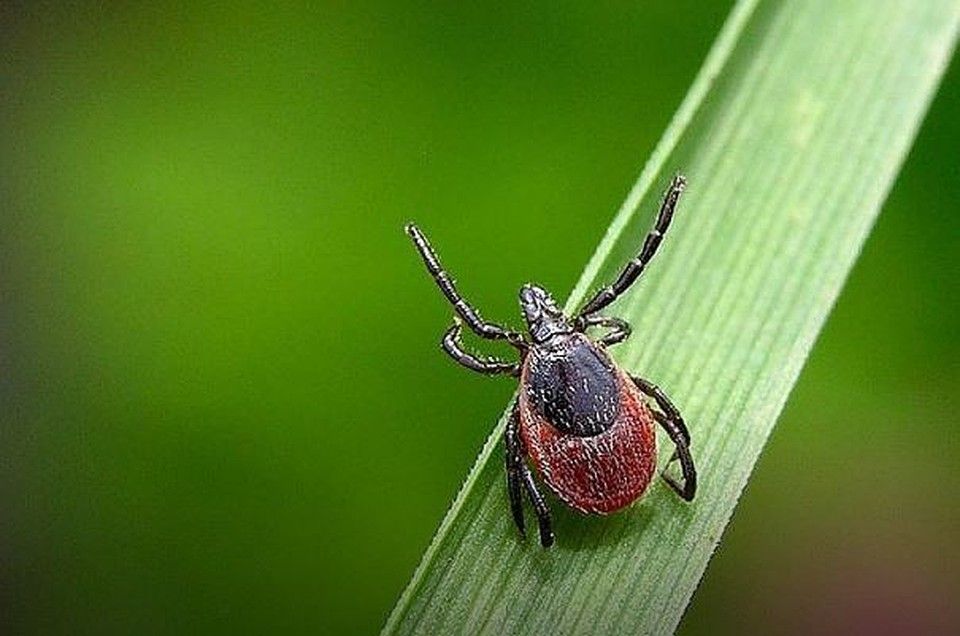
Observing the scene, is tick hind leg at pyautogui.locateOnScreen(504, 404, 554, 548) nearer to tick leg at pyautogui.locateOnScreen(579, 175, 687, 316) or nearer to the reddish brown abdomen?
the reddish brown abdomen

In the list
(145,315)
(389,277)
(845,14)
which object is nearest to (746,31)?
(845,14)

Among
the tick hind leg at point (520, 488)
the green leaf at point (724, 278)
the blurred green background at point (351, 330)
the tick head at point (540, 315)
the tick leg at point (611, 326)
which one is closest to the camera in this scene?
Result: the green leaf at point (724, 278)

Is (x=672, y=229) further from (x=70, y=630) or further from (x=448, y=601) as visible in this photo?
(x=70, y=630)

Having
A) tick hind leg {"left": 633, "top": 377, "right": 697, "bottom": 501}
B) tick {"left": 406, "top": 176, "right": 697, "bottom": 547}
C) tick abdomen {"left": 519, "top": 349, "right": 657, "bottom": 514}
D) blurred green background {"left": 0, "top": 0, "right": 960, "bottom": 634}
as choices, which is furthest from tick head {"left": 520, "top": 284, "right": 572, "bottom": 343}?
blurred green background {"left": 0, "top": 0, "right": 960, "bottom": 634}

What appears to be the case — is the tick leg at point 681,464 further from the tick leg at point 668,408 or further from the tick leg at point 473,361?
the tick leg at point 473,361

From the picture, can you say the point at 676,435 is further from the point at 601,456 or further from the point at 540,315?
the point at 540,315

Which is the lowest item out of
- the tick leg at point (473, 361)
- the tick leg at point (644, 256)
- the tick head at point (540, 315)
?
the tick leg at point (473, 361)

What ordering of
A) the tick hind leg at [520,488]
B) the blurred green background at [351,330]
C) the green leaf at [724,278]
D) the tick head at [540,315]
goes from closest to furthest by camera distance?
the green leaf at [724,278]
the tick hind leg at [520,488]
the tick head at [540,315]
the blurred green background at [351,330]

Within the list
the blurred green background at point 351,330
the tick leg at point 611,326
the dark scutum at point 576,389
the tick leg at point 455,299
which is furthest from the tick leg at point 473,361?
the blurred green background at point 351,330
